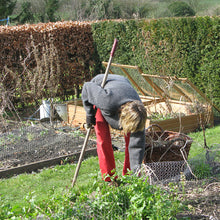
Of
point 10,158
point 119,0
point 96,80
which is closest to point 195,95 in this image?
point 96,80

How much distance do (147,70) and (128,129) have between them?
5.23 meters

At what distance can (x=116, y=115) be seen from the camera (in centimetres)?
395

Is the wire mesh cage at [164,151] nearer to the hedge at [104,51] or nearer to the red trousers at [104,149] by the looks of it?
the red trousers at [104,149]

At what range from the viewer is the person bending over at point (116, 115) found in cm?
358

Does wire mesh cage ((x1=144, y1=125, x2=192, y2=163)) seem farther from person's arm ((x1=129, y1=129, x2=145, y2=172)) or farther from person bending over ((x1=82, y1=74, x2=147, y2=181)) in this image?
person's arm ((x1=129, y1=129, x2=145, y2=172))

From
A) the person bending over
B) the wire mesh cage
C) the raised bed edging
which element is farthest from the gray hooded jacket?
the raised bed edging

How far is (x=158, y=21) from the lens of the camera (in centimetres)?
817

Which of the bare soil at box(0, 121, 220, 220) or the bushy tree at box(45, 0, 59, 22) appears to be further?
the bushy tree at box(45, 0, 59, 22)

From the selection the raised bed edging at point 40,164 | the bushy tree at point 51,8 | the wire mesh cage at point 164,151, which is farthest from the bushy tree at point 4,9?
the wire mesh cage at point 164,151

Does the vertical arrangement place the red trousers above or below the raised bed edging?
above

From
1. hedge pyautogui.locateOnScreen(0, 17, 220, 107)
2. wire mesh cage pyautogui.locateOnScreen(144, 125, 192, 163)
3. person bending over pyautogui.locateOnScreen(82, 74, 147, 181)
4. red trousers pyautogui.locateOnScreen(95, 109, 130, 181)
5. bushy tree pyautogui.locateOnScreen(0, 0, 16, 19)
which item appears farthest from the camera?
bushy tree pyautogui.locateOnScreen(0, 0, 16, 19)

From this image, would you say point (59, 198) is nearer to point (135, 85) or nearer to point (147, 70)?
point (135, 85)

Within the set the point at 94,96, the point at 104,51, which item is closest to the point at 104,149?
the point at 94,96

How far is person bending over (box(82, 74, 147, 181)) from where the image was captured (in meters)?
3.58
